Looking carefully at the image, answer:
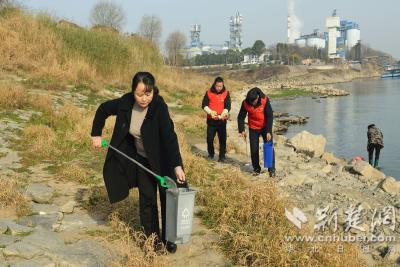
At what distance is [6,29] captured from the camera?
16734mm

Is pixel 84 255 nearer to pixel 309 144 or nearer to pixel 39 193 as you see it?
pixel 39 193

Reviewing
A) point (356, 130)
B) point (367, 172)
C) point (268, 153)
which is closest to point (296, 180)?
point (268, 153)

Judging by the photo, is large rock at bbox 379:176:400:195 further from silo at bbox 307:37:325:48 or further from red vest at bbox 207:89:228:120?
silo at bbox 307:37:325:48

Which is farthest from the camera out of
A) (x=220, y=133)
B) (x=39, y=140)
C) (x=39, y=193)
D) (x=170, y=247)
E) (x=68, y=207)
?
(x=220, y=133)

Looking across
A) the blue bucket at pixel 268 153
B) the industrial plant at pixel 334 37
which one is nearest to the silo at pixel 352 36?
the industrial plant at pixel 334 37

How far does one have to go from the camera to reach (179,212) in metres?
3.81

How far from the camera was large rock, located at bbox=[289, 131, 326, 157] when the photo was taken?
12.9 meters

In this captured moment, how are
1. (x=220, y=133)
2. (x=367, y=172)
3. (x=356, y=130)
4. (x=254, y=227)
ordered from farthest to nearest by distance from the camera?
1. (x=356, y=130)
2. (x=367, y=172)
3. (x=220, y=133)
4. (x=254, y=227)

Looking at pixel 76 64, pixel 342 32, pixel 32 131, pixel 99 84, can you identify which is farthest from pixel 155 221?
pixel 342 32

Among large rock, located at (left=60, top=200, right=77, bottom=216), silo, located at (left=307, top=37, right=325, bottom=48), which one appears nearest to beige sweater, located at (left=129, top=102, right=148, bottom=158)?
large rock, located at (left=60, top=200, right=77, bottom=216)

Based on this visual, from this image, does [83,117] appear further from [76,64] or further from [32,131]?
[76,64]

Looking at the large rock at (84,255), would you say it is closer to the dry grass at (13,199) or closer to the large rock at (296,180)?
the dry grass at (13,199)

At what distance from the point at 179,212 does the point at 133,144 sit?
0.90 metres

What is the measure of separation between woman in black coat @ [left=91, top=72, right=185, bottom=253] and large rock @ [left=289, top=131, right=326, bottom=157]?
362 inches
